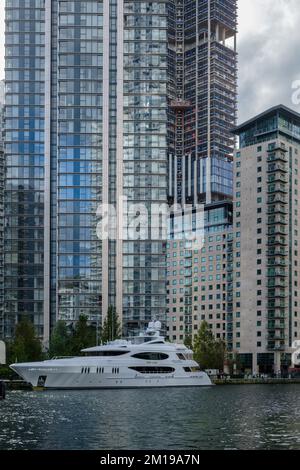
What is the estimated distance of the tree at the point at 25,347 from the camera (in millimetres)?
135250

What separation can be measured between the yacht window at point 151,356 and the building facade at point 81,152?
6244 centimetres

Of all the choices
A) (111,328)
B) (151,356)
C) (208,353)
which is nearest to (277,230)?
(208,353)

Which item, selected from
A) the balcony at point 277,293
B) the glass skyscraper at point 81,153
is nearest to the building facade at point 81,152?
the glass skyscraper at point 81,153

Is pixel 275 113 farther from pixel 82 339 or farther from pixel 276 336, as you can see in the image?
pixel 82 339

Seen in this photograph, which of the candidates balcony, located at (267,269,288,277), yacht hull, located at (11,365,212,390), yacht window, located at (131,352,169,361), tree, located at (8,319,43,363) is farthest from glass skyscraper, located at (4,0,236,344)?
yacht hull, located at (11,365,212,390)

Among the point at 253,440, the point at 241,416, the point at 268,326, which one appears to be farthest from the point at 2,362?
the point at 253,440

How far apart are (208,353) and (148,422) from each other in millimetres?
97445

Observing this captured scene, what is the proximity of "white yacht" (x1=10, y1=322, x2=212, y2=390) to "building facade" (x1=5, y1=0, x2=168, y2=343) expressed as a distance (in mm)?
61960

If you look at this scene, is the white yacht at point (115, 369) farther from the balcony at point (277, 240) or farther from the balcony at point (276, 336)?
the balcony at point (277, 240)

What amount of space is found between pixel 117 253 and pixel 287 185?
4621cm

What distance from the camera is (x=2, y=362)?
144 m

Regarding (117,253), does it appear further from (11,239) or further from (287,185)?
(287,185)

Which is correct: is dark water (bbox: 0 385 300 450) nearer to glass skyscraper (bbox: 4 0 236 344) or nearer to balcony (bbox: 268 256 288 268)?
glass skyscraper (bbox: 4 0 236 344)
